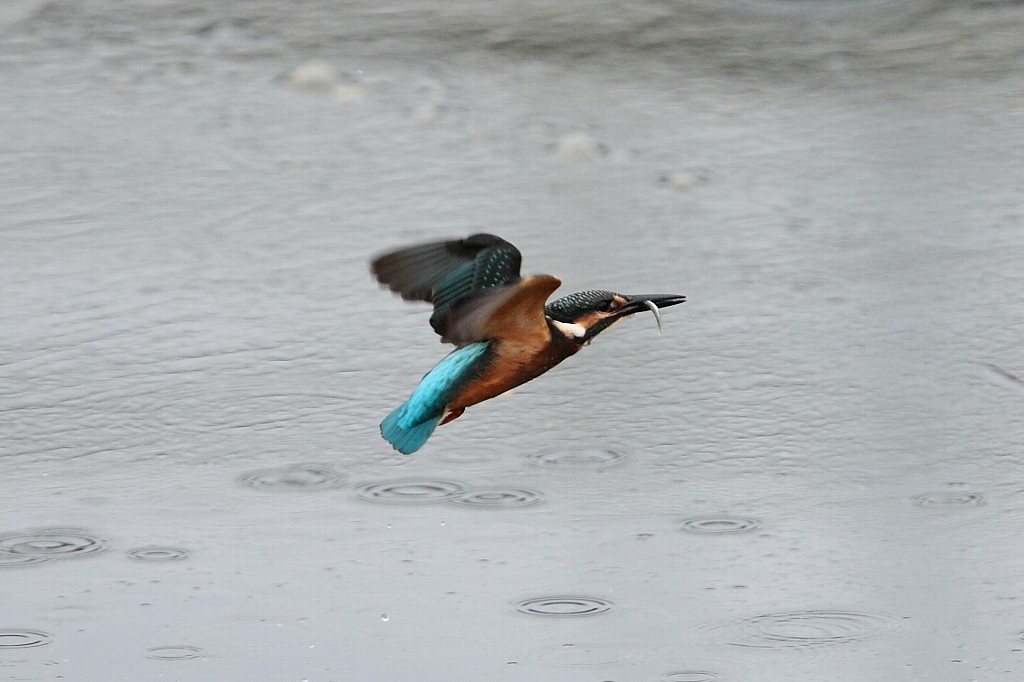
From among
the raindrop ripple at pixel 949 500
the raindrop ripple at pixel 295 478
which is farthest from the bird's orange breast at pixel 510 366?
the raindrop ripple at pixel 949 500

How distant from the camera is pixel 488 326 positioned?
85.4 inches

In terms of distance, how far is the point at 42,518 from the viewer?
109 inches

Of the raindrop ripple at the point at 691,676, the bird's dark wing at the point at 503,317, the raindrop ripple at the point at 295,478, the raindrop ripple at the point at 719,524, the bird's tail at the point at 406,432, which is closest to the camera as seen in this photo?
the bird's dark wing at the point at 503,317

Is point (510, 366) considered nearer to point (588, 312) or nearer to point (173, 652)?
point (588, 312)

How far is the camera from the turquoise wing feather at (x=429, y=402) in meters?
2.21

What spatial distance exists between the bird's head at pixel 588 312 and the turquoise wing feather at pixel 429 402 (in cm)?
11

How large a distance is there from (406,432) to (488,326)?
173 millimetres

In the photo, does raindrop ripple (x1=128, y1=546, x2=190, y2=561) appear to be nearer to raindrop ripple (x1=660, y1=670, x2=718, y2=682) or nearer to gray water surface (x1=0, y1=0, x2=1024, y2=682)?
gray water surface (x1=0, y1=0, x2=1024, y2=682)

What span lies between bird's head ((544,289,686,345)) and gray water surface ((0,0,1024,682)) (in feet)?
1.50

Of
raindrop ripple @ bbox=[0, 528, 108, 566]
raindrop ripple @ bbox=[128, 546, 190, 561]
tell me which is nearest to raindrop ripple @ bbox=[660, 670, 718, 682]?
raindrop ripple @ bbox=[128, 546, 190, 561]

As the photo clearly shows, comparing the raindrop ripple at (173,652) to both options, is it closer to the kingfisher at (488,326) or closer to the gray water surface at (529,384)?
the gray water surface at (529,384)

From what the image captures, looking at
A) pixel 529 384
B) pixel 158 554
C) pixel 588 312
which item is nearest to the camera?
pixel 588 312

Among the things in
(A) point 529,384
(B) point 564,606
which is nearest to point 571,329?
(B) point 564,606

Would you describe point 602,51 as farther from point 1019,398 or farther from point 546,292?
point 546,292
